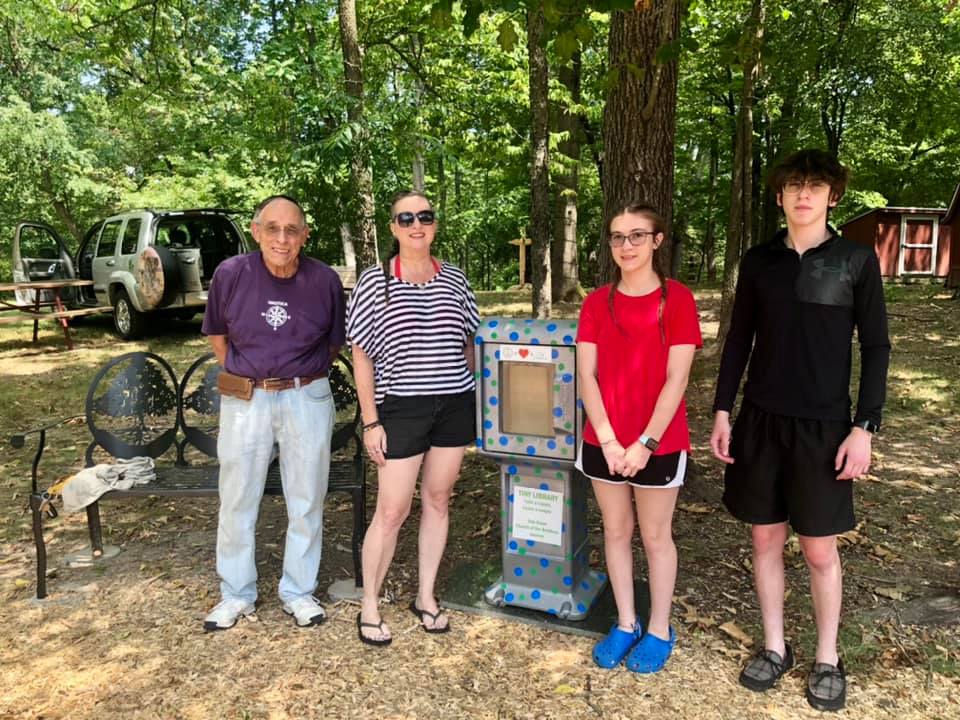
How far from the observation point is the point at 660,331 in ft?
8.19

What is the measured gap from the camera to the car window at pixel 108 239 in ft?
38.9

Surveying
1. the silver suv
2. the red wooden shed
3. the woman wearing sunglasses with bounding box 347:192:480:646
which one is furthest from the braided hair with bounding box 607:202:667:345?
the red wooden shed

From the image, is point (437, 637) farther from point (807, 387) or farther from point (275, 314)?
point (807, 387)

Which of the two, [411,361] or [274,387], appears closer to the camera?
[411,361]

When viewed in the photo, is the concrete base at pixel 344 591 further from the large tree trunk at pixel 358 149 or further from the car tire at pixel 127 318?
the car tire at pixel 127 318

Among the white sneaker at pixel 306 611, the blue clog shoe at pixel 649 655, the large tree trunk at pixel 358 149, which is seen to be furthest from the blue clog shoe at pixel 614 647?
the large tree trunk at pixel 358 149

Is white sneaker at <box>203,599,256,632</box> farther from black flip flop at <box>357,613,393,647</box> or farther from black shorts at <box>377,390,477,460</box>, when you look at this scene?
black shorts at <box>377,390,477,460</box>

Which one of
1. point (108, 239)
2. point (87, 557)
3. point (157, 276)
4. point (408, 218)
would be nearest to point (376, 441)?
point (408, 218)

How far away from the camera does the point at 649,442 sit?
2500 millimetres

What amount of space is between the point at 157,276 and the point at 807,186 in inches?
394

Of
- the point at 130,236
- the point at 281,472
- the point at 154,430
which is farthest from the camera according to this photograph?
the point at 130,236

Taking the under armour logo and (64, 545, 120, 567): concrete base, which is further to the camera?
(64, 545, 120, 567): concrete base

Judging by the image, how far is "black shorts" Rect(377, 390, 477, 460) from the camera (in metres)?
2.83

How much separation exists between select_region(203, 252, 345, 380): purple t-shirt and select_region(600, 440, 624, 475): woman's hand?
4.29 feet
